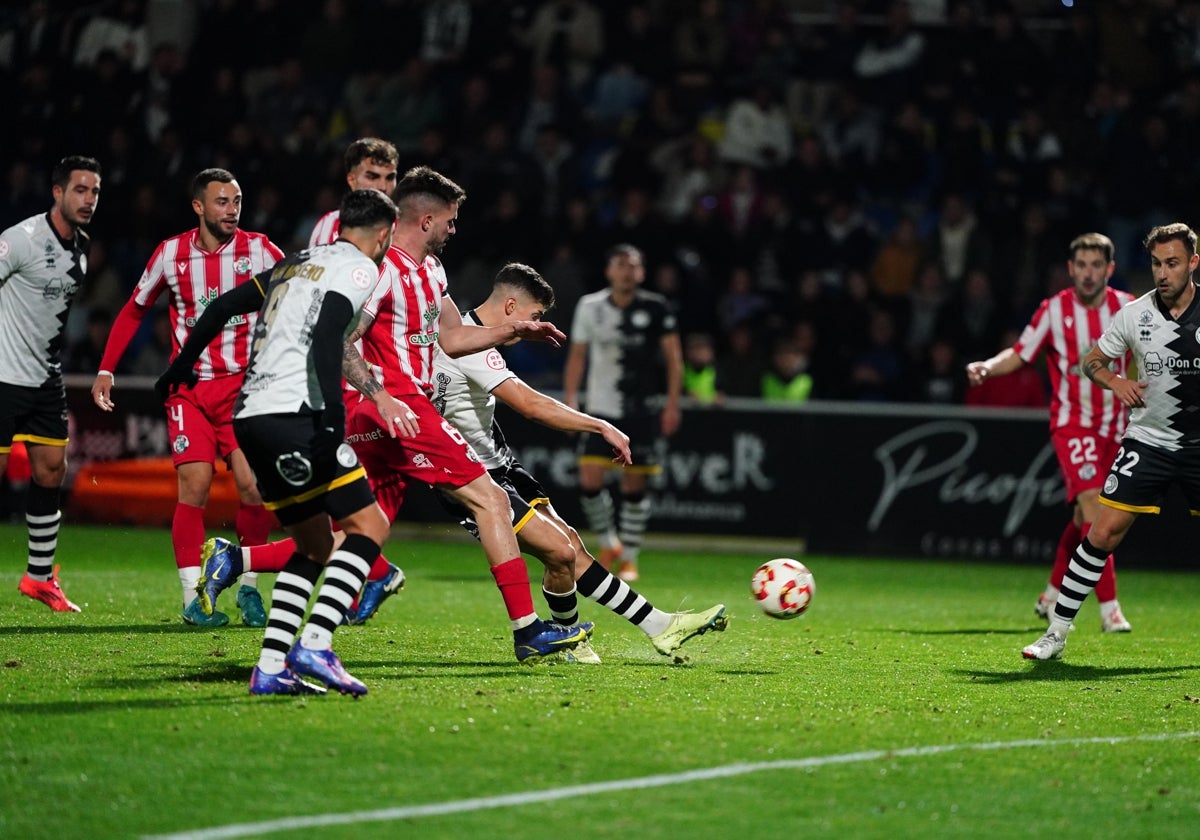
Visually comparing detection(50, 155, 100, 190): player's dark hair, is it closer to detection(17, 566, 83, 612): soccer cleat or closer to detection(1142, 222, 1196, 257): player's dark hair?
detection(17, 566, 83, 612): soccer cleat

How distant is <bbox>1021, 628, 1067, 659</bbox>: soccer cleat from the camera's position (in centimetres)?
816

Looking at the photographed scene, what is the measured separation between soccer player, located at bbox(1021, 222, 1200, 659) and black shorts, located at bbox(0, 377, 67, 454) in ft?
18.3

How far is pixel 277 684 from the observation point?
6148 millimetres

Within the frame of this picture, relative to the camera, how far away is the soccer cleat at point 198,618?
839 cm

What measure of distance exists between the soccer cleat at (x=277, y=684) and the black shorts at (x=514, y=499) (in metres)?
1.30

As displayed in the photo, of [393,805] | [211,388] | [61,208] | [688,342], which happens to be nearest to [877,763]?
[393,805]

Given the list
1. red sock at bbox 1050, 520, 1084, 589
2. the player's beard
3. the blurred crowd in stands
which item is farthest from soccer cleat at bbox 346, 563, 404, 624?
the blurred crowd in stands

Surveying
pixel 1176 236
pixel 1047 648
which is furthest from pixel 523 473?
pixel 1176 236

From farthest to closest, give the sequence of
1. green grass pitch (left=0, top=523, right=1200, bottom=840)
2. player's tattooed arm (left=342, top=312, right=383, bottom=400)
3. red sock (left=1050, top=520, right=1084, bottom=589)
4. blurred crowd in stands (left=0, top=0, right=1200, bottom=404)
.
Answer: blurred crowd in stands (left=0, top=0, right=1200, bottom=404)
red sock (left=1050, top=520, right=1084, bottom=589)
player's tattooed arm (left=342, top=312, right=383, bottom=400)
green grass pitch (left=0, top=523, right=1200, bottom=840)

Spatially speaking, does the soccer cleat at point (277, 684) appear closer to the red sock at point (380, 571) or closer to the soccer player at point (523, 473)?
the soccer player at point (523, 473)

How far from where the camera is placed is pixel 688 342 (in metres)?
16.3

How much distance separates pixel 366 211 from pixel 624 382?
22.8 feet

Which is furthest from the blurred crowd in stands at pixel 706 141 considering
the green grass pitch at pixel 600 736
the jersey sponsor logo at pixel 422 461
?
the jersey sponsor logo at pixel 422 461

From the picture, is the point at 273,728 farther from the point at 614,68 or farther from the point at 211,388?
the point at 614,68
